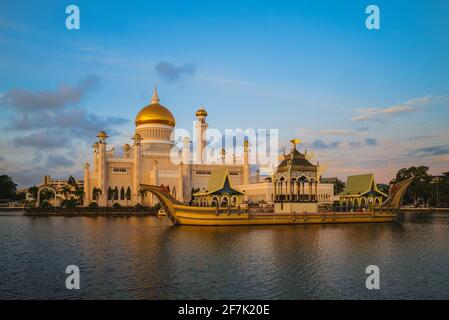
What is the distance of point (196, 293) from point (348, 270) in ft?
29.1

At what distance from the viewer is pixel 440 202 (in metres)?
110

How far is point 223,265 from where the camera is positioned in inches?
974

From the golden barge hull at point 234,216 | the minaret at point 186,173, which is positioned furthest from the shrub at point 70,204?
the golden barge hull at point 234,216

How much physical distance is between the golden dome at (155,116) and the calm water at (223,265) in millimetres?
57991

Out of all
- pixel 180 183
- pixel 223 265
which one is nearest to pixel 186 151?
pixel 180 183

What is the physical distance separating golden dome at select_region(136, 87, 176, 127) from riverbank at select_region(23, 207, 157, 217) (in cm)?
2216

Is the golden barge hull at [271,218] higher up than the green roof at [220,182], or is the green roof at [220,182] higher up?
the green roof at [220,182]

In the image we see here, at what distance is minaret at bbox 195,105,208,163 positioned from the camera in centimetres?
9762

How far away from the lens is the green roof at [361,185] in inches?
2283

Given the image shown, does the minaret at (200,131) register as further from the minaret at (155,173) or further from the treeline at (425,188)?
the treeline at (425,188)

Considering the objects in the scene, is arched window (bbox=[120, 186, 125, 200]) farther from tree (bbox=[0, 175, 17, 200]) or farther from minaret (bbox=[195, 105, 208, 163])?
tree (bbox=[0, 175, 17, 200])
